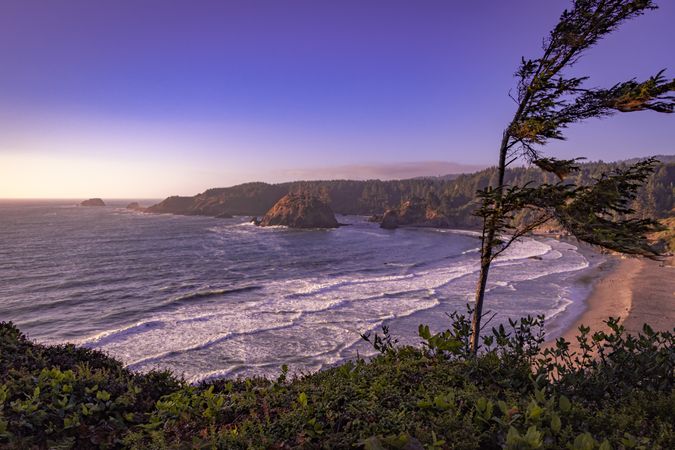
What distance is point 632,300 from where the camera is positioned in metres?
29.7

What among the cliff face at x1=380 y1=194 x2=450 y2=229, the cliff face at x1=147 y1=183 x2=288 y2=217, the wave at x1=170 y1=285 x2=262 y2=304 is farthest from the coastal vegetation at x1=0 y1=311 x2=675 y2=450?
the cliff face at x1=147 y1=183 x2=288 y2=217

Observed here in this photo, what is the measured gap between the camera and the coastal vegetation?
3.75 metres

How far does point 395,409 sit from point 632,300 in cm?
3473

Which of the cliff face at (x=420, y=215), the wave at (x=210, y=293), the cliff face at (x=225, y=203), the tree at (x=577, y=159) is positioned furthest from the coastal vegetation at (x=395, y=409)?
the cliff face at (x=225, y=203)

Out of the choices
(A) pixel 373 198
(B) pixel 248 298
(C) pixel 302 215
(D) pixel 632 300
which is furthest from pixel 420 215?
(B) pixel 248 298

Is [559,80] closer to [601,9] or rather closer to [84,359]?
[601,9]

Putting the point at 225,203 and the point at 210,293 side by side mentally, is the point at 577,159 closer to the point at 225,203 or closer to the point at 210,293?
the point at 210,293

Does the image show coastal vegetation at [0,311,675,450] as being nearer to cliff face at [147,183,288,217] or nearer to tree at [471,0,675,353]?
tree at [471,0,675,353]

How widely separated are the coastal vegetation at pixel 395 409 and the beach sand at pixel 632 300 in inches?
666

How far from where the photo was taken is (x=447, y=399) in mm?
4309

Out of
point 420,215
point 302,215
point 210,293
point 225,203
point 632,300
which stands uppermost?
point 225,203

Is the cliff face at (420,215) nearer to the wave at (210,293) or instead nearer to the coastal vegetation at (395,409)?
the wave at (210,293)

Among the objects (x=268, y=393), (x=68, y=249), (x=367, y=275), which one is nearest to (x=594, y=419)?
(x=268, y=393)

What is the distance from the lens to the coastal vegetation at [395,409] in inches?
148
